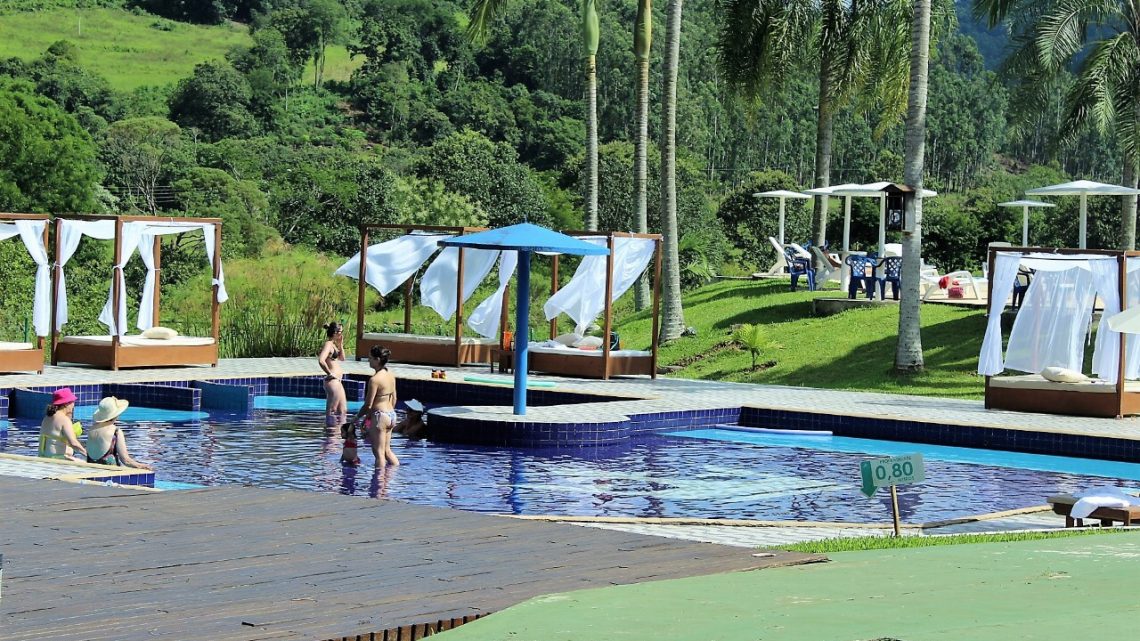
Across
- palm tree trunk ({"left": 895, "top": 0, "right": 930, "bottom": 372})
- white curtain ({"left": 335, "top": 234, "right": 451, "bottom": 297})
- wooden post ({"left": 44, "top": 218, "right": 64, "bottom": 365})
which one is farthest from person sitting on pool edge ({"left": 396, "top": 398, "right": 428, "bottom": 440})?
palm tree trunk ({"left": 895, "top": 0, "right": 930, "bottom": 372})

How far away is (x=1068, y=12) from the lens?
24.5 meters

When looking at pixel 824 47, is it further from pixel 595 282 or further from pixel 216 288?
pixel 216 288

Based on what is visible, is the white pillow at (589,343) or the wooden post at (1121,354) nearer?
the wooden post at (1121,354)

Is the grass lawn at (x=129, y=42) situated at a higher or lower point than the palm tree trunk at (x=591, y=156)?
higher

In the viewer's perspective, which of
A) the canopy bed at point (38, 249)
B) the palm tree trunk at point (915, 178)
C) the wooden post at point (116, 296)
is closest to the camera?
the canopy bed at point (38, 249)

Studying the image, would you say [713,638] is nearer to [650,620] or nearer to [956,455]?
[650,620]

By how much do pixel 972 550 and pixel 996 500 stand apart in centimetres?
469

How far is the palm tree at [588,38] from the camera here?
83.7ft

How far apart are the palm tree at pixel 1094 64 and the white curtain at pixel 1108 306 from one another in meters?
6.84

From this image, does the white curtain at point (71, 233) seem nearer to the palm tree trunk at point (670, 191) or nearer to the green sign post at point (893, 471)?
the palm tree trunk at point (670, 191)

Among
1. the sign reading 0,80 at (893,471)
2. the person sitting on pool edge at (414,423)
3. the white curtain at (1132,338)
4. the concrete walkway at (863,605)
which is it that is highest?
the white curtain at (1132,338)

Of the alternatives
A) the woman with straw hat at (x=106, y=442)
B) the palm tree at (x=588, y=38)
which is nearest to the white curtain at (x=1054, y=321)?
the woman with straw hat at (x=106, y=442)

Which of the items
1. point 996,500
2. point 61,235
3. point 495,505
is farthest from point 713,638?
point 61,235

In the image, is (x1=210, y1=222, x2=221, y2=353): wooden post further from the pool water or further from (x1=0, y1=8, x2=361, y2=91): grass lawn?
(x1=0, y1=8, x2=361, y2=91): grass lawn
